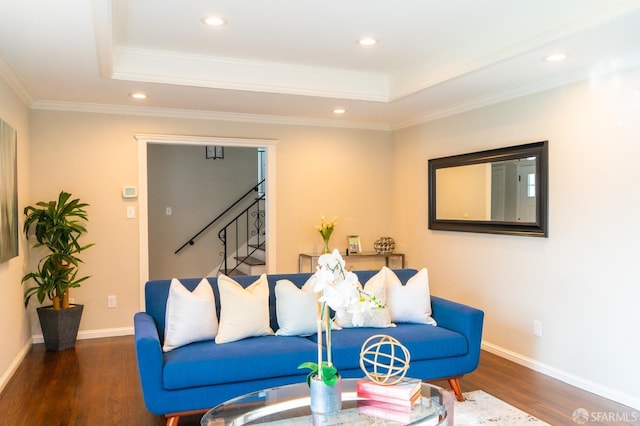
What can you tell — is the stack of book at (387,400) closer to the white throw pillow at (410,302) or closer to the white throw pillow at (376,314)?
the white throw pillow at (376,314)

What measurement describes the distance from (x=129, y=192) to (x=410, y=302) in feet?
10.3

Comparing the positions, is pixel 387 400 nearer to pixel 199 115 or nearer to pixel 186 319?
pixel 186 319

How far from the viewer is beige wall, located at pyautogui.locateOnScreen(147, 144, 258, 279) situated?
7211 millimetres

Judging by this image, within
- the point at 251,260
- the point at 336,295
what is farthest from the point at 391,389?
the point at 251,260

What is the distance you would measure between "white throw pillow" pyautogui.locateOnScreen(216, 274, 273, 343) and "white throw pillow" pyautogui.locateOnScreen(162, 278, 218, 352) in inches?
3.1

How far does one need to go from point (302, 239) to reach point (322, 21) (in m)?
2.96

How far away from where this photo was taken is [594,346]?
3.67 meters

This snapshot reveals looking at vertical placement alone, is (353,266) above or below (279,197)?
below

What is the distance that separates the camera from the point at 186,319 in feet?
10.1

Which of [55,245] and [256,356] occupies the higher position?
[55,245]

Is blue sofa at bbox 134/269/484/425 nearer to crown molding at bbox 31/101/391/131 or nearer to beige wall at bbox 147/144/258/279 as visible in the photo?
crown molding at bbox 31/101/391/131

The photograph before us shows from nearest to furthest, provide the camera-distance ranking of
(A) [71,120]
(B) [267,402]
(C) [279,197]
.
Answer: (B) [267,402] < (A) [71,120] < (C) [279,197]

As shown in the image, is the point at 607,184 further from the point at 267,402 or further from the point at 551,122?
the point at 267,402

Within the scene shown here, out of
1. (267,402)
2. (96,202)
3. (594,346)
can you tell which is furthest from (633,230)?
(96,202)
